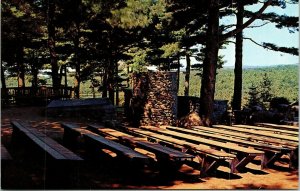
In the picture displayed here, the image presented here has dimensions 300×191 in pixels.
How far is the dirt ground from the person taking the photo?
516 centimetres

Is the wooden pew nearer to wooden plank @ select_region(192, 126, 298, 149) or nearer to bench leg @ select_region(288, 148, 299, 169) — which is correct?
wooden plank @ select_region(192, 126, 298, 149)

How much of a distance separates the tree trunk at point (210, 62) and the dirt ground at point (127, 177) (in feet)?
14.2

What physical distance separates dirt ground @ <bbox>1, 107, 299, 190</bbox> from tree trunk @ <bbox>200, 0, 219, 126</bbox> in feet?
14.2

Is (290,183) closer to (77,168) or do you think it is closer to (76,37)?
(77,168)

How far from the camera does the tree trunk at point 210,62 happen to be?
1050 cm

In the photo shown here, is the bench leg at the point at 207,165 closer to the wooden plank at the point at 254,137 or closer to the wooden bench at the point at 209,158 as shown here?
the wooden bench at the point at 209,158

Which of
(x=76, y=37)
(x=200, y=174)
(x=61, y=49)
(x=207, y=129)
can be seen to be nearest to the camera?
(x=200, y=174)

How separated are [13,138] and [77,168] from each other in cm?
230

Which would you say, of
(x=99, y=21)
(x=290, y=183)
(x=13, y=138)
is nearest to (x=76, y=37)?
(x=99, y=21)

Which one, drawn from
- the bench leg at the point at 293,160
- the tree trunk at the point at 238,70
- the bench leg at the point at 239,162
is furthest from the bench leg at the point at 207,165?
the tree trunk at the point at 238,70

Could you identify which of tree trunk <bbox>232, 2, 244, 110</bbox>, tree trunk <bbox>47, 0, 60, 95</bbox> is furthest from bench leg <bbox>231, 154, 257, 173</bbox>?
tree trunk <bbox>47, 0, 60, 95</bbox>

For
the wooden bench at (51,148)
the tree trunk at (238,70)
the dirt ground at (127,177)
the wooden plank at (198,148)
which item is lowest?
the dirt ground at (127,177)

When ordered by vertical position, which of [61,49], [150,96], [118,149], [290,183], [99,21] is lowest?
[290,183]

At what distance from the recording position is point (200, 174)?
583 centimetres
